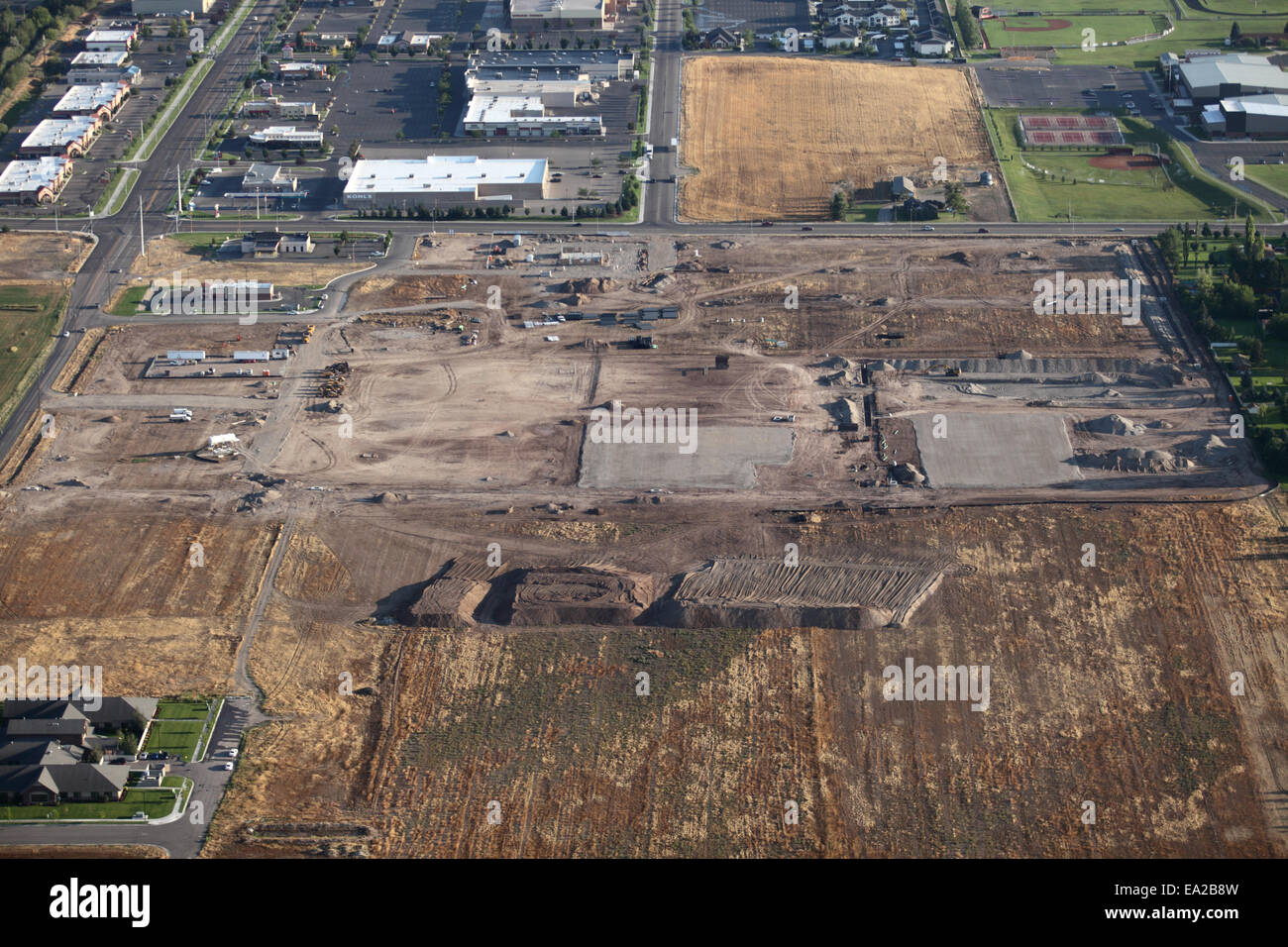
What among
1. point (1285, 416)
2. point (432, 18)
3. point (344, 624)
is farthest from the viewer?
point (432, 18)

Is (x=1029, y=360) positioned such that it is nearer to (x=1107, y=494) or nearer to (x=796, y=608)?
(x=1107, y=494)

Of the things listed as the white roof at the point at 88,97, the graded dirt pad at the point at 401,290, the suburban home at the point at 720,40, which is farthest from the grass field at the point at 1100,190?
the white roof at the point at 88,97

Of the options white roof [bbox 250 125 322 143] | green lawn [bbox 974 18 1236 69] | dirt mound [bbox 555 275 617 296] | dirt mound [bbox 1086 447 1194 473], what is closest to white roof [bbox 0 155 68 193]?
white roof [bbox 250 125 322 143]

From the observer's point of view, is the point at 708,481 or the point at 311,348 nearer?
the point at 708,481

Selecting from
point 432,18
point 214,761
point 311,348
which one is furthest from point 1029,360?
point 432,18

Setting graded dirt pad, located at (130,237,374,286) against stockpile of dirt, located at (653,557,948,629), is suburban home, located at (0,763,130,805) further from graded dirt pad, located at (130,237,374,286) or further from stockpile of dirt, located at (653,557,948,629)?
graded dirt pad, located at (130,237,374,286)

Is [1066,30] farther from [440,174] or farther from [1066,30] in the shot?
[440,174]

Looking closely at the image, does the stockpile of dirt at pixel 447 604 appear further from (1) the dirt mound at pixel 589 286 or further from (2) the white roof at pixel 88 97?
(2) the white roof at pixel 88 97
